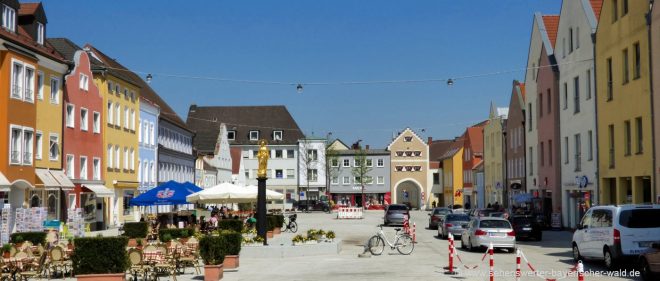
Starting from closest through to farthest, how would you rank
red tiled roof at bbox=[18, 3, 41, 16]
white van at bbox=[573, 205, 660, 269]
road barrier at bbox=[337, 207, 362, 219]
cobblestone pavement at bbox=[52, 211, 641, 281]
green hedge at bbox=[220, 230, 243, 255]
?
1. cobblestone pavement at bbox=[52, 211, 641, 281]
2. white van at bbox=[573, 205, 660, 269]
3. green hedge at bbox=[220, 230, 243, 255]
4. red tiled roof at bbox=[18, 3, 41, 16]
5. road barrier at bbox=[337, 207, 362, 219]

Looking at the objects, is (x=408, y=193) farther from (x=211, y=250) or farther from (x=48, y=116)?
(x=211, y=250)

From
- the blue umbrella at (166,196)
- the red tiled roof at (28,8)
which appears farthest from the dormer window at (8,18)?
the blue umbrella at (166,196)

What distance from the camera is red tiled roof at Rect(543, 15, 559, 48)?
177ft

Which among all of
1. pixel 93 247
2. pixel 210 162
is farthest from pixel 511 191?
pixel 93 247

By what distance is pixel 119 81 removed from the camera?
53.0 meters

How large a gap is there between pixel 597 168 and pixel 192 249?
26168 millimetres

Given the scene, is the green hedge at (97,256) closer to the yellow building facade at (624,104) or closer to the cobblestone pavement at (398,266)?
the cobblestone pavement at (398,266)

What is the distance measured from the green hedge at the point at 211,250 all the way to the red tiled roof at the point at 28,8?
936 inches

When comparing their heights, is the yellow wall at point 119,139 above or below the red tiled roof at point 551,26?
below

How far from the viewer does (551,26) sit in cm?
5553

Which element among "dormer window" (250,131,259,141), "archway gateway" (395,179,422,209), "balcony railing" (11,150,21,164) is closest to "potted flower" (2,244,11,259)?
"balcony railing" (11,150,21,164)

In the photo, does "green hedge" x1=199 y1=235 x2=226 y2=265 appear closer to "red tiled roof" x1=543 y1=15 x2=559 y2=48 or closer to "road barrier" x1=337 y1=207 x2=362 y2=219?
"red tiled roof" x1=543 y1=15 x2=559 y2=48

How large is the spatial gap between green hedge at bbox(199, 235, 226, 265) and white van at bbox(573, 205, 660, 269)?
10209 millimetres

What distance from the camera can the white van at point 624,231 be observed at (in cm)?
2077
